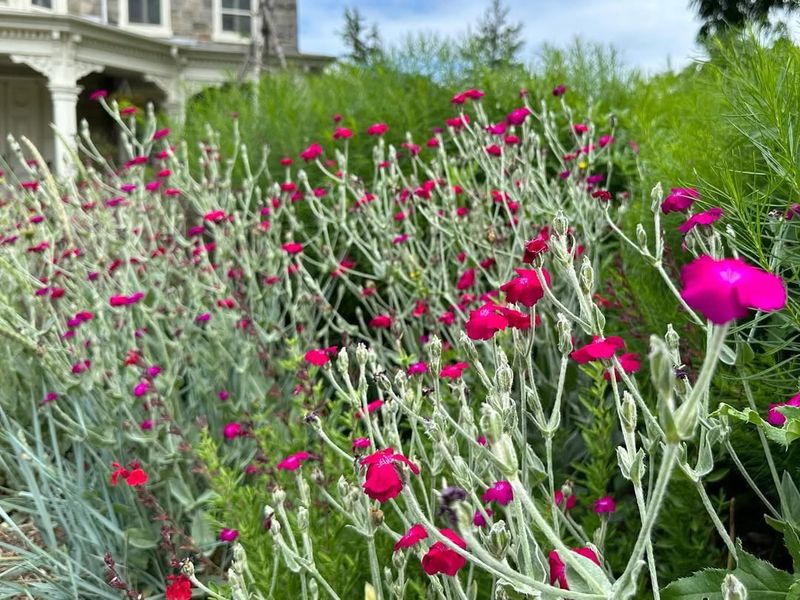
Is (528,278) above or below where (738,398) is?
above

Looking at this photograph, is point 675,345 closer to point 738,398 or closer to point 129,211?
point 738,398

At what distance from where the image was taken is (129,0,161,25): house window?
14.9 meters

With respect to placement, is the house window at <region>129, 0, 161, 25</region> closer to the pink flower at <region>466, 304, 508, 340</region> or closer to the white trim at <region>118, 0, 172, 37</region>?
the white trim at <region>118, 0, 172, 37</region>

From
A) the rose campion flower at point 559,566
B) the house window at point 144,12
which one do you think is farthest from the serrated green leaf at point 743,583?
the house window at point 144,12

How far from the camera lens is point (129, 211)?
3.67 meters

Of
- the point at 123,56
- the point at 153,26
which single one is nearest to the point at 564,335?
the point at 123,56

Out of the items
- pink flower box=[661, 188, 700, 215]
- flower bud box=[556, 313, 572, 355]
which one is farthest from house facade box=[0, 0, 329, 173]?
flower bud box=[556, 313, 572, 355]

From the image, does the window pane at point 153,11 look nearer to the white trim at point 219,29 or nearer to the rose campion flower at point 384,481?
the white trim at point 219,29

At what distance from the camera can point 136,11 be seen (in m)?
14.9

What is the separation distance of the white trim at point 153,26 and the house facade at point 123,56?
0.02 m

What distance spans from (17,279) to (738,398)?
100 inches

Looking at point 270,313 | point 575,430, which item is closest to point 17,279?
point 270,313

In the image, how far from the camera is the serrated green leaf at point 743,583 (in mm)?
1213

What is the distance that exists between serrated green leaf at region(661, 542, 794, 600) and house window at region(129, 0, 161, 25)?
52.0 feet
